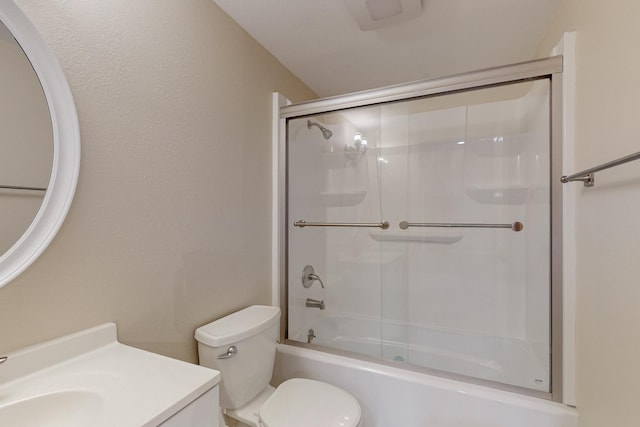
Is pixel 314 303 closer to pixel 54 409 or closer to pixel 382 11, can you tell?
pixel 54 409

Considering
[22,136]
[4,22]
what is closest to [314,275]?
[22,136]

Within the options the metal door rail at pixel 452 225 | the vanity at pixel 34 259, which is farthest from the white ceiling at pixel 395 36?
the metal door rail at pixel 452 225

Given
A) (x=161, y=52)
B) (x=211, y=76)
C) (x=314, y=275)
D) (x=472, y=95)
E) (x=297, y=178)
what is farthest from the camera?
(x=314, y=275)

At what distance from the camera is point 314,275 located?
2195 millimetres

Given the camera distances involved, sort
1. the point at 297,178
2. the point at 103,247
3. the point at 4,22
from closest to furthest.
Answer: the point at 4,22, the point at 103,247, the point at 297,178

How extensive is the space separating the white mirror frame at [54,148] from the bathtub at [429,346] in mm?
1475

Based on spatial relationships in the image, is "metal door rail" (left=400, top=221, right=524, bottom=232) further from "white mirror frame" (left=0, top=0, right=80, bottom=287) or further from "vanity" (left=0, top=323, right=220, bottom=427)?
"white mirror frame" (left=0, top=0, right=80, bottom=287)

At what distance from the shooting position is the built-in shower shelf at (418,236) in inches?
83.7

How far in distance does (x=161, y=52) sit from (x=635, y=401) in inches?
78.2

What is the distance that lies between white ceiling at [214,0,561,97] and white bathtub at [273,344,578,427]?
1.85 m

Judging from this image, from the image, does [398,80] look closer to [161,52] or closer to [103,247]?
[161,52]

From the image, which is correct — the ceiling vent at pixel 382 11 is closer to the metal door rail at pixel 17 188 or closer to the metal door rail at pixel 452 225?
the metal door rail at pixel 452 225

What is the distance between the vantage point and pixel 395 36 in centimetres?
171

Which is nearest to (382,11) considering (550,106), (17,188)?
(550,106)
